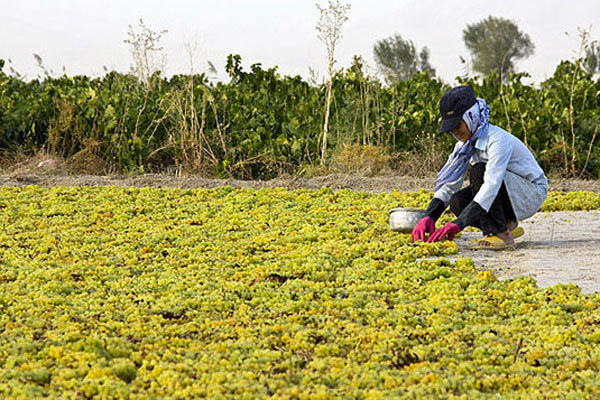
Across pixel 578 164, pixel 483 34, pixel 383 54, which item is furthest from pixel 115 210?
pixel 483 34

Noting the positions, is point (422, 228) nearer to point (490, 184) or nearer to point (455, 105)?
point (490, 184)

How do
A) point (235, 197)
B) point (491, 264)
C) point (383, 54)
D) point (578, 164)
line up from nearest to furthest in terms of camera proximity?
1. point (491, 264)
2. point (235, 197)
3. point (578, 164)
4. point (383, 54)

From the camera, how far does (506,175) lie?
4.74m

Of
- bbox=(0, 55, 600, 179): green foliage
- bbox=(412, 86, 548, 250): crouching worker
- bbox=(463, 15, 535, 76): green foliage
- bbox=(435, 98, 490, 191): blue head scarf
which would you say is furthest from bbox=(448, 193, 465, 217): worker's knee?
bbox=(463, 15, 535, 76): green foliage

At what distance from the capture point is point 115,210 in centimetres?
649

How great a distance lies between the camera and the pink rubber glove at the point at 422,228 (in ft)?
15.8

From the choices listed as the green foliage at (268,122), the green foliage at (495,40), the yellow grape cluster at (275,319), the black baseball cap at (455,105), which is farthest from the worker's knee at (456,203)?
the green foliage at (495,40)

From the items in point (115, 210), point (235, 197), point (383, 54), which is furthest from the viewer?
point (383, 54)

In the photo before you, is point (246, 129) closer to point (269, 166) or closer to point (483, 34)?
point (269, 166)

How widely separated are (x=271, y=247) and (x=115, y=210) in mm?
2217

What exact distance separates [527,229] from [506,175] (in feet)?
3.99

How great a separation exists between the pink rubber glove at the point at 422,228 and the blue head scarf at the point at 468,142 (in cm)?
32

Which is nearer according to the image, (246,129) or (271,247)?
(271,247)

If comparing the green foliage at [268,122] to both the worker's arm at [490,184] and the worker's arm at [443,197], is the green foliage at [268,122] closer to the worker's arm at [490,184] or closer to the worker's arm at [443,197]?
the worker's arm at [443,197]
